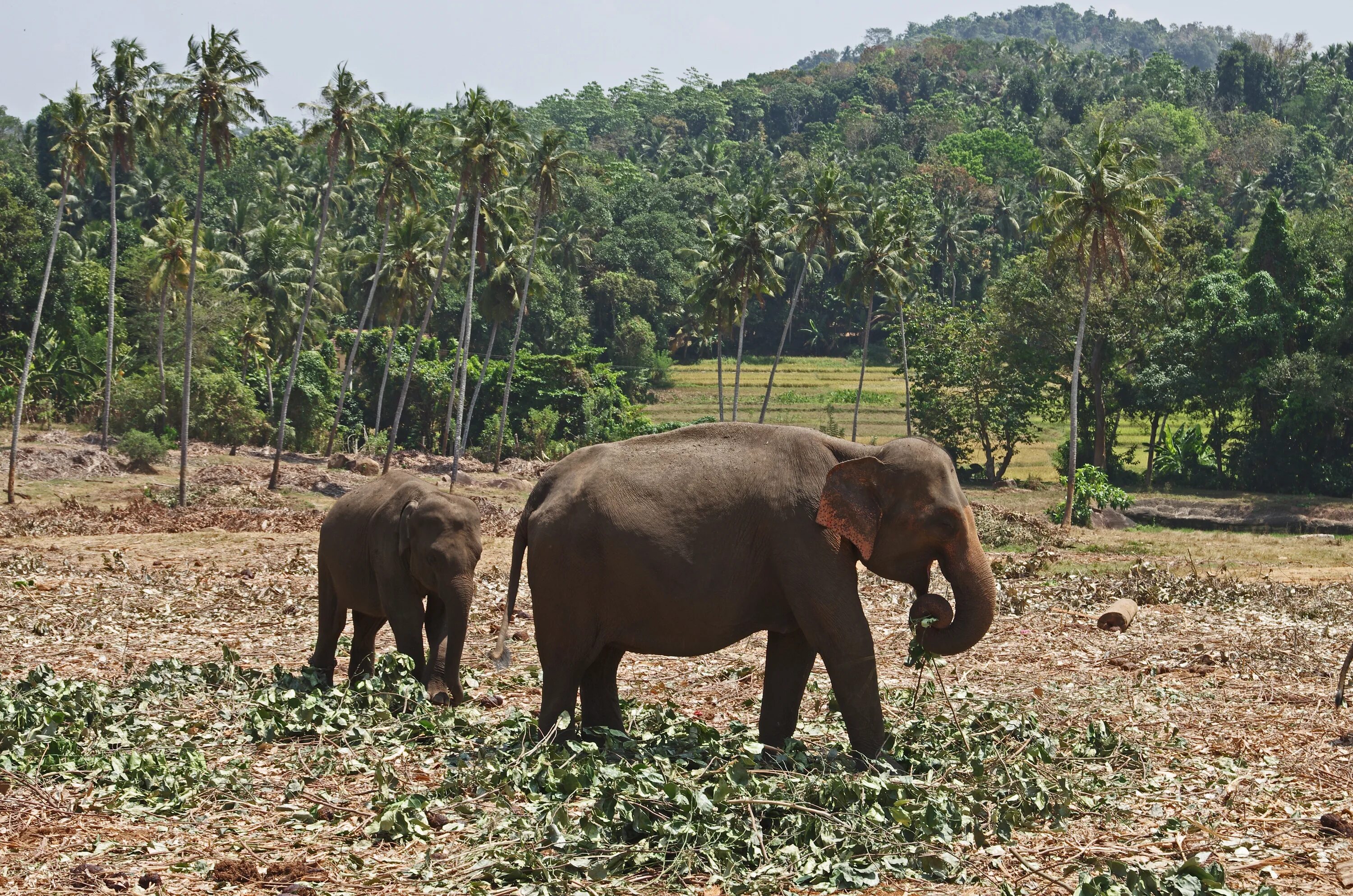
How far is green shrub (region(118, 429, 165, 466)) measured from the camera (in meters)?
40.0

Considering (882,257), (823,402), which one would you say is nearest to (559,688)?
(882,257)

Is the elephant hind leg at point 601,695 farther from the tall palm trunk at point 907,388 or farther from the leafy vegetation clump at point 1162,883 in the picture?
the tall palm trunk at point 907,388

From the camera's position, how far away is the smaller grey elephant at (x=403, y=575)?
35.2 ft

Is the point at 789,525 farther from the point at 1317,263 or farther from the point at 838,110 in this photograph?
the point at 838,110

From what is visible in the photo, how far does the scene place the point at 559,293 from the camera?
75.4 metres

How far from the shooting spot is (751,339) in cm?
9475

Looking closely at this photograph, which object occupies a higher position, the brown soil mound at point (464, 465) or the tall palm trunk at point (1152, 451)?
the tall palm trunk at point (1152, 451)

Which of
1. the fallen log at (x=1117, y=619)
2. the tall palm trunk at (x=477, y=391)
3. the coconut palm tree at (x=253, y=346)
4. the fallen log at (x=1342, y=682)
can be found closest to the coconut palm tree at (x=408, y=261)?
the tall palm trunk at (x=477, y=391)

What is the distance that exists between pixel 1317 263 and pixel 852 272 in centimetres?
1847

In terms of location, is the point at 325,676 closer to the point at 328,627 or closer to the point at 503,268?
the point at 328,627

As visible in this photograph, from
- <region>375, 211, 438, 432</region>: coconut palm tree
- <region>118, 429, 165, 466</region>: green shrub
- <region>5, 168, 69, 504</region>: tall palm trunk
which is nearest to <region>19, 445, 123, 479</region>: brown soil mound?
<region>5, 168, 69, 504</region>: tall palm trunk

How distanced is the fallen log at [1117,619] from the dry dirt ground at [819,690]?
0.90 feet

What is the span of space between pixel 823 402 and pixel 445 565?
203ft

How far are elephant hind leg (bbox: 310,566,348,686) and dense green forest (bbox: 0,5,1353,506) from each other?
992 inches
